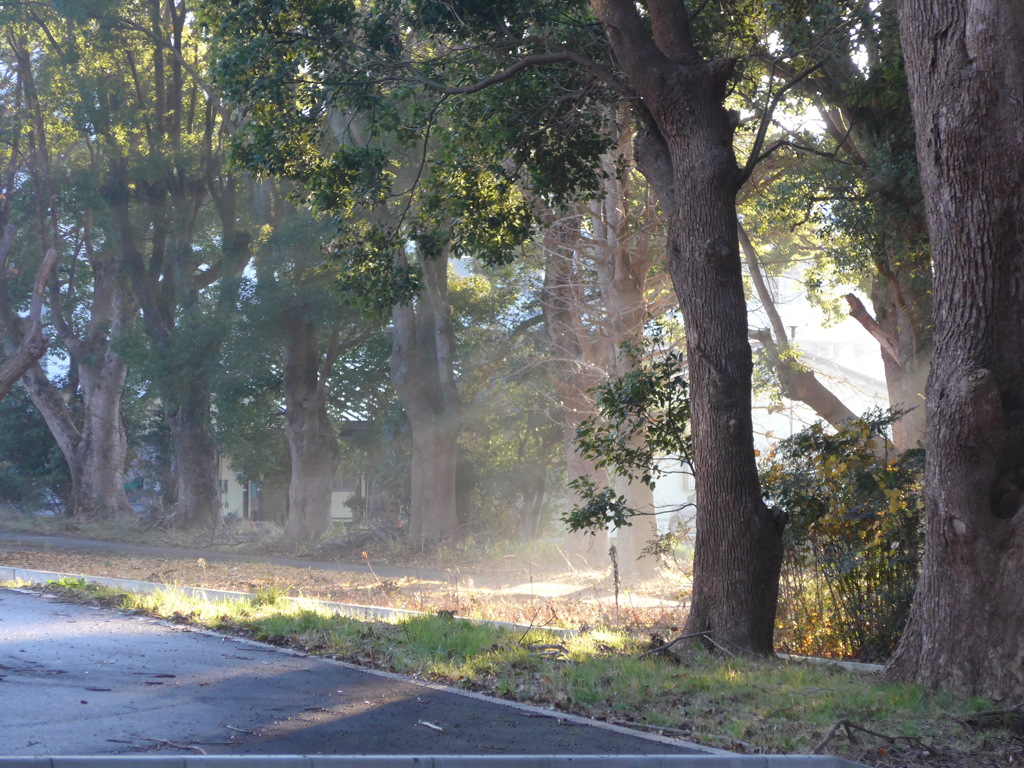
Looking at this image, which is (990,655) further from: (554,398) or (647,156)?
(554,398)

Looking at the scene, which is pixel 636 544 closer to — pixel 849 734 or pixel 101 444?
pixel 849 734

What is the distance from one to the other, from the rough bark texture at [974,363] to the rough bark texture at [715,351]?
1.77m

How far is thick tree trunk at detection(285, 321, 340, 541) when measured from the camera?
89.8 feet

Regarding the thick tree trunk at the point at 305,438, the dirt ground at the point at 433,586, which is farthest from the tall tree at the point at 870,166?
the thick tree trunk at the point at 305,438

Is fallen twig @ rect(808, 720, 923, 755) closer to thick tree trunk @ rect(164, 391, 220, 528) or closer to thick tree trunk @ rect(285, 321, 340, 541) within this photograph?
thick tree trunk @ rect(285, 321, 340, 541)

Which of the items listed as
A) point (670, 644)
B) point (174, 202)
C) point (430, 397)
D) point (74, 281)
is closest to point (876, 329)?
point (430, 397)

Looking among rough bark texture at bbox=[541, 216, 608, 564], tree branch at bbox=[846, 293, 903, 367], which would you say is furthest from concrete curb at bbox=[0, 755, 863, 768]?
rough bark texture at bbox=[541, 216, 608, 564]

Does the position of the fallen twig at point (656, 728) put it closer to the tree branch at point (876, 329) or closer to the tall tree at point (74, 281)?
the tree branch at point (876, 329)

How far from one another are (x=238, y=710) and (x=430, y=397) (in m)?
19.7

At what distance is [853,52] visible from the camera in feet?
42.4

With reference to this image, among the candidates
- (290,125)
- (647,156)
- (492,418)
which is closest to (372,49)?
(290,125)

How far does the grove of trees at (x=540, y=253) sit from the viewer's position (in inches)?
280

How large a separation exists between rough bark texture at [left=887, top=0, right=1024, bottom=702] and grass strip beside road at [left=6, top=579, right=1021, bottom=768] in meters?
0.51

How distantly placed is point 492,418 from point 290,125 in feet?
57.9
